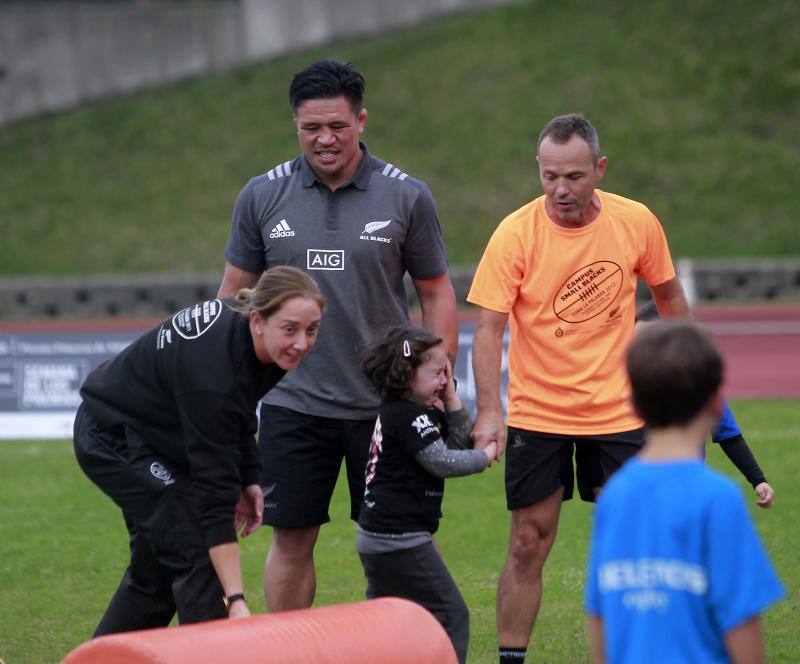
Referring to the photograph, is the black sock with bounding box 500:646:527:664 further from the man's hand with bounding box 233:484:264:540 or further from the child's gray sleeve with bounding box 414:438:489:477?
the man's hand with bounding box 233:484:264:540

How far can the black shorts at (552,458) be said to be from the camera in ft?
17.4

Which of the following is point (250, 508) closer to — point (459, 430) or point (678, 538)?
point (459, 430)

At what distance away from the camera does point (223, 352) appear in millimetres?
4402

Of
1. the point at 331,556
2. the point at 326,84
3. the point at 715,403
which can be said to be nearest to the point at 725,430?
the point at 326,84

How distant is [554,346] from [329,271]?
95 centimetres

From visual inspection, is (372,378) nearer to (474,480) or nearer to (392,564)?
(392,564)

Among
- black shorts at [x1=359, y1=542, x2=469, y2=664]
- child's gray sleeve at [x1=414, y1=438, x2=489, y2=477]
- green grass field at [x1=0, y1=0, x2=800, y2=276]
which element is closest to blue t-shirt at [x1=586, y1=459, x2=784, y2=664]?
child's gray sleeve at [x1=414, y1=438, x2=489, y2=477]

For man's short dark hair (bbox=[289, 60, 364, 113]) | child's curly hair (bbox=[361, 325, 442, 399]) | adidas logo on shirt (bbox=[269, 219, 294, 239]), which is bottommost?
child's curly hair (bbox=[361, 325, 442, 399])

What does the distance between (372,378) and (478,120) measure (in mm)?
22104

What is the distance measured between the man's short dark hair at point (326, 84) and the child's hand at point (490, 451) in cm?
144

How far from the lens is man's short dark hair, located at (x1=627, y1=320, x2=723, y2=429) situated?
286cm

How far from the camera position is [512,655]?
5.40 metres

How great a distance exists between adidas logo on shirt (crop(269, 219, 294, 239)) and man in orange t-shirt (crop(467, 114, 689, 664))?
0.78 metres

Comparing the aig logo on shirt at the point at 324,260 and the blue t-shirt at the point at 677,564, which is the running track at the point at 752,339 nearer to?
the aig logo on shirt at the point at 324,260
